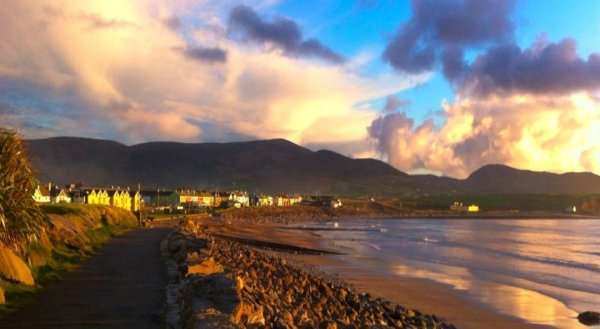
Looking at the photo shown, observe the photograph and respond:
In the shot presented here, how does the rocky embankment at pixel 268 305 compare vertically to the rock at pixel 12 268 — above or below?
below

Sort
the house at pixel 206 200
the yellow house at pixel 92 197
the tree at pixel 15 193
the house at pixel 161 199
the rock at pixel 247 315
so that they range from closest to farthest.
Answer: the rock at pixel 247 315, the tree at pixel 15 193, the yellow house at pixel 92 197, the house at pixel 161 199, the house at pixel 206 200

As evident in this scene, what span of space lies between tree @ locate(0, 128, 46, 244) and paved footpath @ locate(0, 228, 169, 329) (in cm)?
194

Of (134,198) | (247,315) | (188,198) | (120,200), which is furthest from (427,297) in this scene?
(188,198)

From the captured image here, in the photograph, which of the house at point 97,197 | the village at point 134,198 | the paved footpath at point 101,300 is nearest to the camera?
the paved footpath at point 101,300

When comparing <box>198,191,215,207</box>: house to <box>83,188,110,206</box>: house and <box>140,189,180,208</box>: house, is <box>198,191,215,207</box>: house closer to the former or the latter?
<box>140,189,180,208</box>: house

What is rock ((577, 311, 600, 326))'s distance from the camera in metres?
20.8

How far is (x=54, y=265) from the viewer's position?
22688 mm

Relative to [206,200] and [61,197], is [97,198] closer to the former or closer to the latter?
[61,197]

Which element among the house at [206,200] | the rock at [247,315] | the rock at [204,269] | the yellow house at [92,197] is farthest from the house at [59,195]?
the rock at [247,315]

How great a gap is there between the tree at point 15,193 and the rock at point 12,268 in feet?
2.38

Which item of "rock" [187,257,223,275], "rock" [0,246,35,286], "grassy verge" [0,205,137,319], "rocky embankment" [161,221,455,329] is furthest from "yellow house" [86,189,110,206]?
"rock" [0,246,35,286]

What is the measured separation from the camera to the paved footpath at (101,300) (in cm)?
1329

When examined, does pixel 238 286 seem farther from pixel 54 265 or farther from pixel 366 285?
pixel 366 285

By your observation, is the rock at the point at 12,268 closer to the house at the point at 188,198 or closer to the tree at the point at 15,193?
the tree at the point at 15,193
